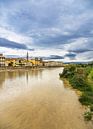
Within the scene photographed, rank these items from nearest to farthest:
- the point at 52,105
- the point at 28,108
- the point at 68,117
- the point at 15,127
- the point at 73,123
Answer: the point at 15,127 < the point at 73,123 < the point at 68,117 < the point at 28,108 < the point at 52,105

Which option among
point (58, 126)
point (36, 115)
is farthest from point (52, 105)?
point (58, 126)

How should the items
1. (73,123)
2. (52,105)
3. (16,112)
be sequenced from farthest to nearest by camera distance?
(52,105)
(16,112)
(73,123)

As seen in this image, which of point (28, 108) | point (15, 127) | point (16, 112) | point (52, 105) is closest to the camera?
point (15, 127)

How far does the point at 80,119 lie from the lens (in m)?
13.2

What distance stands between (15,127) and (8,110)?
4074 millimetres

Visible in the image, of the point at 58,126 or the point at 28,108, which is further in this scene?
the point at 28,108

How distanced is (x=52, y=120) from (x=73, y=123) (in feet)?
4.04

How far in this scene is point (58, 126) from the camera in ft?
39.1

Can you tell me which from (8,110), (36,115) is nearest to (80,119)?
(36,115)

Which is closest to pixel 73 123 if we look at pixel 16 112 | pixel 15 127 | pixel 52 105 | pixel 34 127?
pixel 34 127

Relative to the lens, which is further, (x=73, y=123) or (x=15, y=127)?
(x=73, y=123)

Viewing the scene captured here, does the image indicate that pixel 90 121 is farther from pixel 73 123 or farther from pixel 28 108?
pixel 28 108

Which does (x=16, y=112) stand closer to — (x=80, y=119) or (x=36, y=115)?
(x=36, y=115)

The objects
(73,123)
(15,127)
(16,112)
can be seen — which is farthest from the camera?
(16,112)
